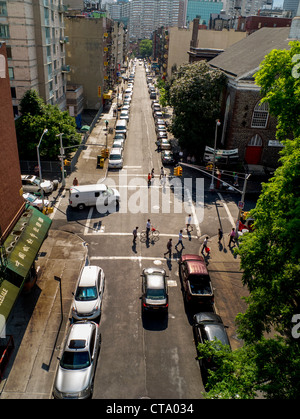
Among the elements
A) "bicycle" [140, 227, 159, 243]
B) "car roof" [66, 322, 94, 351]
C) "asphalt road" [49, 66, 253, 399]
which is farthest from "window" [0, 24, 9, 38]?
"car roof" [66, 322, 94, 351]

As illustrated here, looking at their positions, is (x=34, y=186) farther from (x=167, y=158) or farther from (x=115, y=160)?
(x=167, y=158)

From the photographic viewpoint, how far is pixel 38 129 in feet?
121

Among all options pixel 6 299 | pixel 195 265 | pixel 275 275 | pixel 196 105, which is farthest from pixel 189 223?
pixel 196 105

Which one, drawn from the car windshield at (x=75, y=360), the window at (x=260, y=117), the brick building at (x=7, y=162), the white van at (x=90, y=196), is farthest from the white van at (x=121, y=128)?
the car windshield at (x=75, y=360)

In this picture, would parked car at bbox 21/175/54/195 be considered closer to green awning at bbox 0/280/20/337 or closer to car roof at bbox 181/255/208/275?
car roof at bbox 181/255/208/275

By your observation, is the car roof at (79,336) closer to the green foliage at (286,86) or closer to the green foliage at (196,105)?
the green foliage at (286,86)

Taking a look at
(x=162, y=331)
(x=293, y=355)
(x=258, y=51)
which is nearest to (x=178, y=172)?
(x=162, y=331)

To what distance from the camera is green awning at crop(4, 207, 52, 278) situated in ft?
57.7

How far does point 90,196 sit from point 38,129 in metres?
12.2

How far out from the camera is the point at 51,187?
3406cm

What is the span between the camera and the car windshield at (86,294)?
19078mm

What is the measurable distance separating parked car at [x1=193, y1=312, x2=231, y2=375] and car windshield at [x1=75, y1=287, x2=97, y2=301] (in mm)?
6011

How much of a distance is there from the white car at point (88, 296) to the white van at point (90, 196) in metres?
11.0
